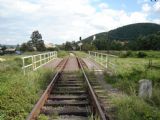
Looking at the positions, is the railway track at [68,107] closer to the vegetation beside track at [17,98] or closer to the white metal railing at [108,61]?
the vegetation beside track at [17,98]

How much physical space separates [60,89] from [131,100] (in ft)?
14.3

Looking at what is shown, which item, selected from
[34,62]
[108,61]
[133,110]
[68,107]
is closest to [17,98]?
[68,107]

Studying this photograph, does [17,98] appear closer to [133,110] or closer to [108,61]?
[133,110]

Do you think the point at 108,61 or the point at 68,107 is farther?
the point at 108,61

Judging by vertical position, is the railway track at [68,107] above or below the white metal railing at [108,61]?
below

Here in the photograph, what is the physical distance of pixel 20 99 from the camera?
1007 cm

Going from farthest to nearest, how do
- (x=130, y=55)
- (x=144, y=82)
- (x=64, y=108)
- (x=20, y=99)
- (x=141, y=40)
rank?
1. (x=141, y=40)
2. (x=130, y=55)
3. (x=144, y=82)
4. (x=20, y=99)
5. (x=64, y=108)

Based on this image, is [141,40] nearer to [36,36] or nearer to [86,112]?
[36,36]

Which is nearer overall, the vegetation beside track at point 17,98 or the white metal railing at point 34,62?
the vegetation beside track at point 17,98

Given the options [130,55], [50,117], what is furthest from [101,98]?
[130,55]

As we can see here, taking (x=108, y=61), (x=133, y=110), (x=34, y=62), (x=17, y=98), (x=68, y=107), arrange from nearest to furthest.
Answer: (x=133, y=110) < (x=68, y=107) < (x=17, y=98) < (x=34, y=62) < (x=108, y=61)

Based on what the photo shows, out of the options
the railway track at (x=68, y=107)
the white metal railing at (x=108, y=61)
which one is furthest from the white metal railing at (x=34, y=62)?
the railway track at (x=68, y=107)

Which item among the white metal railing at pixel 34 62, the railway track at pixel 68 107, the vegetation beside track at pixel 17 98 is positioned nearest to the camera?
the railway track at pixel 68 107

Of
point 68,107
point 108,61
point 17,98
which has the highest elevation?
point 108,61
